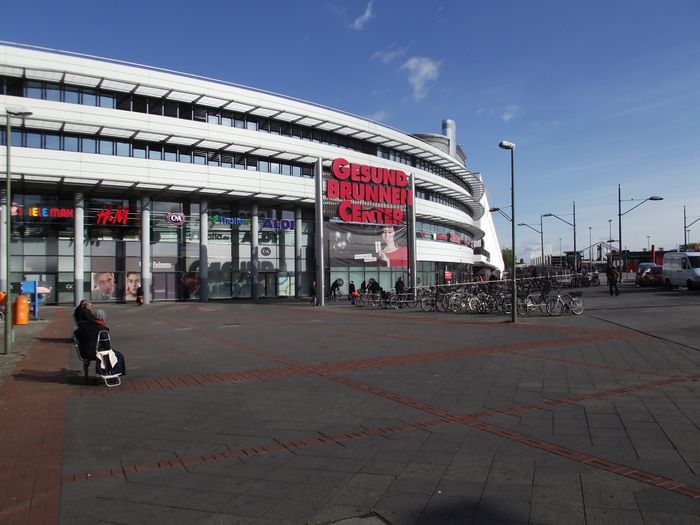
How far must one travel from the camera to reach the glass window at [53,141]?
32.9m

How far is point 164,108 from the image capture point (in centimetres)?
3691

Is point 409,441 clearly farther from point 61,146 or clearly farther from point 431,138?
point 431,138

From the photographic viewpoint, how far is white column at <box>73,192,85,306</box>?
34.2 m

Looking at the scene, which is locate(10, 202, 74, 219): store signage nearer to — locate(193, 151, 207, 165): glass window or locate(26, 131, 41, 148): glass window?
locate(26, 131, 41, 148): glass window

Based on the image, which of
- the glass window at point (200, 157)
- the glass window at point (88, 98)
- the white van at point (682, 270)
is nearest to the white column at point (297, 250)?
the glass window at point (200, 157)

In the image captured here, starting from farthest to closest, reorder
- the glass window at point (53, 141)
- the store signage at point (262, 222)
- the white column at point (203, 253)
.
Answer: the store signage at point (262, 222) → the white column at point (203, 253) → the glass window at point (53, 141)

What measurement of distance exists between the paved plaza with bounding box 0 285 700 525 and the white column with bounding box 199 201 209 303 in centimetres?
2699

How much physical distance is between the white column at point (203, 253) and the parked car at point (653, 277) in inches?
1254

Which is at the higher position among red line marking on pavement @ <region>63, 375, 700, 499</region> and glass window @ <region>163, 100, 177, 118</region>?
glass window @ <region>163, 100, 177, 118</region>

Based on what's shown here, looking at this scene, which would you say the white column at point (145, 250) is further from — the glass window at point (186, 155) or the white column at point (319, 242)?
the white column at point (319, 242)

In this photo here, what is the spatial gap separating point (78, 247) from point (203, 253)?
8.10 m

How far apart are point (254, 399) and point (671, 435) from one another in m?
4.99

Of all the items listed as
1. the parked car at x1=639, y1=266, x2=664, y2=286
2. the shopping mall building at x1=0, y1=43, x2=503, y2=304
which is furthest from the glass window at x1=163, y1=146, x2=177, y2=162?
the parked car at x1=639, y1=266, x2=664, y2=286

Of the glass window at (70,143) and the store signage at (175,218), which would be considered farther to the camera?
the store signage at (175,218)
